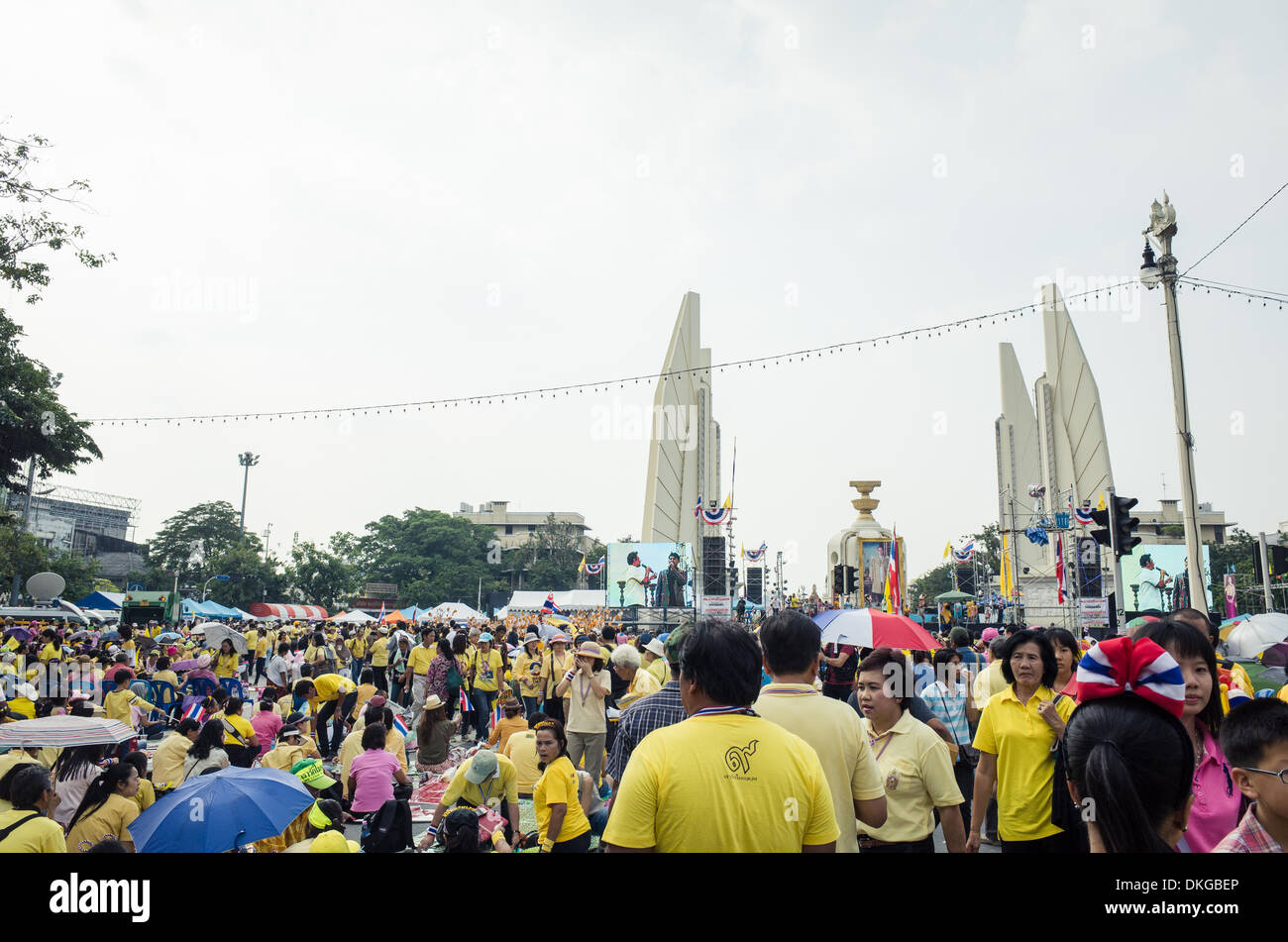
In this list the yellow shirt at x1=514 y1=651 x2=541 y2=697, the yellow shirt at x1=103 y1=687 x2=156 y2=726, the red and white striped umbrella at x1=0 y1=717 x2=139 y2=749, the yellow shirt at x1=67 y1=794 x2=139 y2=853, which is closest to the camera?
the yellow shirt at x1=67 y1=794 x2=139 y2=853

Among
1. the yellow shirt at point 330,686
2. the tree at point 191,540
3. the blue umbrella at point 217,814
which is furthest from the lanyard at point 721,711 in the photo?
the tree at point 191,540

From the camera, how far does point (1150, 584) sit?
36.1m

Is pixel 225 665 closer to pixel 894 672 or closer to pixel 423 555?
pixel 894 672

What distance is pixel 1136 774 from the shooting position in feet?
6.33

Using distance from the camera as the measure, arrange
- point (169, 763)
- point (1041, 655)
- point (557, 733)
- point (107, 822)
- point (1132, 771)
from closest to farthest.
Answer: point (1132, 771) → point (1041, 655) → point (107, 822) → point (557, 733) → point (169, 763)

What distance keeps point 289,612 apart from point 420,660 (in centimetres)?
2776

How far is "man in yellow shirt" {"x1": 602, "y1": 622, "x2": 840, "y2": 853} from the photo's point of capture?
225 centimetres

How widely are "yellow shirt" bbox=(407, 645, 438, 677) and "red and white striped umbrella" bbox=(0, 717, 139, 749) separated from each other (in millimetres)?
6775

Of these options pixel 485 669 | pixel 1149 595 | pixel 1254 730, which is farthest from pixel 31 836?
pixel 1149 595

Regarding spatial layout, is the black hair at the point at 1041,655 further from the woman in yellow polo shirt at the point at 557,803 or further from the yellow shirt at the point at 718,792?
the woman in yellow polo shirt at the point at 557,803

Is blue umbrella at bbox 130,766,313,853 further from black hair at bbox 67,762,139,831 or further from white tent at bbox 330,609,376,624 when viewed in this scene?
white tent at bbox 330,609,376,624

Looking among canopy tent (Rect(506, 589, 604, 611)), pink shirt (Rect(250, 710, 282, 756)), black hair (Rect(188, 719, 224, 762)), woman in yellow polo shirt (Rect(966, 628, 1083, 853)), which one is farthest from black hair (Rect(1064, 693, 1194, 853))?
canopy tent (Rect(506, 589, 604, 611))
